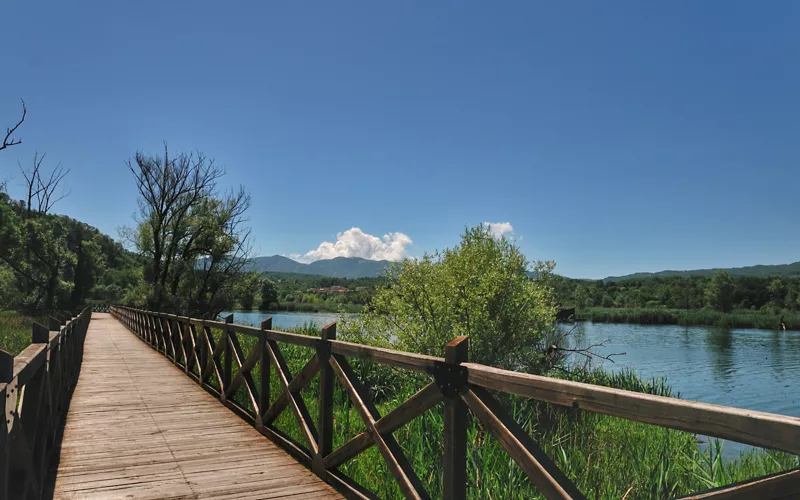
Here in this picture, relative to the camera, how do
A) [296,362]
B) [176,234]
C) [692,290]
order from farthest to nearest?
[692,290] → [176,234] → [296,362]

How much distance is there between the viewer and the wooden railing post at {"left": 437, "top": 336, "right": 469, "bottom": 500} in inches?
112

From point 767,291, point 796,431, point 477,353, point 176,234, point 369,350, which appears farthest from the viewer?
point 767,291

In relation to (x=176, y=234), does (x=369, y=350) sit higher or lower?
lower

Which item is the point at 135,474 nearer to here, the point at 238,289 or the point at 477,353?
the point at 477,353

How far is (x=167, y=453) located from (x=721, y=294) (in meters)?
67.6

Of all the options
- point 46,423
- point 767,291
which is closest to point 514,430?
point 46,423

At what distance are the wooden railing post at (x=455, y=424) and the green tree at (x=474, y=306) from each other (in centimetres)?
654

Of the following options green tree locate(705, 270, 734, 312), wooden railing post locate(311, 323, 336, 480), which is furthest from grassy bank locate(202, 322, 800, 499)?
green tree locate(705, 270, 734, 312)

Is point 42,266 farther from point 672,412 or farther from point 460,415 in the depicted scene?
point 672,412

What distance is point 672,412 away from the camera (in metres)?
1.80

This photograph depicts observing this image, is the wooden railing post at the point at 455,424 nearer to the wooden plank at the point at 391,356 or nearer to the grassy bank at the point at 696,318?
the wooden plank at the point at 391,356

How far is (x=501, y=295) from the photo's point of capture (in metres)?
9.98

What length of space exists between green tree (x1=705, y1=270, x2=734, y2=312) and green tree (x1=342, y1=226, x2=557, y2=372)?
59.7m

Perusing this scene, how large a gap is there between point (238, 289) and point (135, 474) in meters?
33.7
